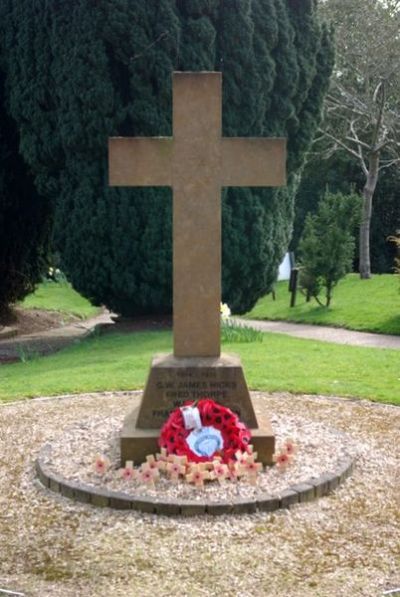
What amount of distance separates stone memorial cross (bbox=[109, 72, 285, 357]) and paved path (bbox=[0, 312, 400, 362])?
6970 mm

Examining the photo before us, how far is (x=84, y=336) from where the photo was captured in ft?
49.0

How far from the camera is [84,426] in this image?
654 cm

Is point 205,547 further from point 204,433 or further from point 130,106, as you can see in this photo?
point 130,106

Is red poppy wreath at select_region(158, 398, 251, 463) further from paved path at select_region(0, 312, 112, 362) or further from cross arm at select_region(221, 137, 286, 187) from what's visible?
paved path at select_region(0, 312, 112, 362)

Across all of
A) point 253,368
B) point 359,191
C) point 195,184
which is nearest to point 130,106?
point 253,368

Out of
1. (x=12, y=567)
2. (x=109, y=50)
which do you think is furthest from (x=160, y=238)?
(x=12, y=567)

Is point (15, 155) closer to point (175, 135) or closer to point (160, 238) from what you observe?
point (160, 238)

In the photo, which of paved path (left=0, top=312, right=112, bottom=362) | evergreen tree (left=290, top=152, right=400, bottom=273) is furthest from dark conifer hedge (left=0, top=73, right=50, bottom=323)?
evergreen tree (left=290, top=152, right=400, bottom=273)

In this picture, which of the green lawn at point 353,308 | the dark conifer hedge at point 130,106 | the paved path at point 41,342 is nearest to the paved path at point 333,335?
the green lawn at point 353,308

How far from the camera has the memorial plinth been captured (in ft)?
18.2

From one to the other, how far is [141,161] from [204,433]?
6.43 feet

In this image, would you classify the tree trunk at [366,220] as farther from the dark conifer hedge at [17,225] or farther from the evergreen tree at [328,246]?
the dark conifer hedge at [17,225]

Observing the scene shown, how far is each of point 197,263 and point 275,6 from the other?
10410 millimetres

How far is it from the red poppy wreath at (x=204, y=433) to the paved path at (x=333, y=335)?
8.33 m
